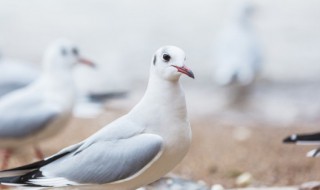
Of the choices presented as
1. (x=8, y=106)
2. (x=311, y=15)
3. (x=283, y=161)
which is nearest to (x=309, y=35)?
(x=311, y=15)

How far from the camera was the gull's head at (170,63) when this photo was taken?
2703 mm

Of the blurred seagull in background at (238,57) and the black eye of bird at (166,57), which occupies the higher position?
the blurred seagull in background at (238,57)

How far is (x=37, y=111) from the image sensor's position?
4152 mm

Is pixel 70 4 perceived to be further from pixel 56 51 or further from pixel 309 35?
pixel 56 51

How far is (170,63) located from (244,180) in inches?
56.5

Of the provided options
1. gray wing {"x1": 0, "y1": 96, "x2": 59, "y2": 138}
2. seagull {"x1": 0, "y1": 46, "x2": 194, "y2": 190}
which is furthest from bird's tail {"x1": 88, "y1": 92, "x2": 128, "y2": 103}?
seagull {"x1": 0, "y1": 46, "x2": 194, "y2": 190}

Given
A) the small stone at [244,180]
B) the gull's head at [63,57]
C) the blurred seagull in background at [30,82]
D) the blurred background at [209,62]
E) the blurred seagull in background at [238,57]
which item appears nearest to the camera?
the small stone at [244,180]

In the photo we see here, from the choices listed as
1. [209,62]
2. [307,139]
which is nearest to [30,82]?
[307,139]

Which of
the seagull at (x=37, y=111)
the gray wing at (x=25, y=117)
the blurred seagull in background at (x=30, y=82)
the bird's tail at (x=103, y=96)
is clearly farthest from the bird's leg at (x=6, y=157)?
the bird's tail at (x=103, y=96)

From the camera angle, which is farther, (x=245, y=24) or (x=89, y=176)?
(x=245, y=24)

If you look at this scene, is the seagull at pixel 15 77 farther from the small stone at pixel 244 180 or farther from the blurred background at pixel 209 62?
the small stone at pixel 244 180

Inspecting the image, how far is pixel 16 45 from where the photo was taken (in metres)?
9.66

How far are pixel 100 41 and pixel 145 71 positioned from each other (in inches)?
70.0

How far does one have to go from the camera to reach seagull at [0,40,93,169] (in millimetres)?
4156
